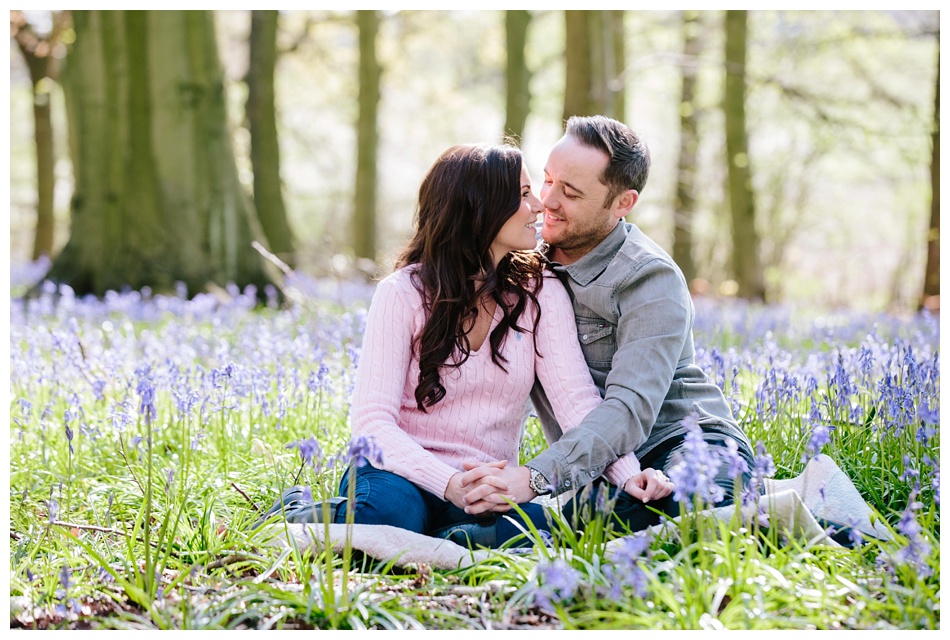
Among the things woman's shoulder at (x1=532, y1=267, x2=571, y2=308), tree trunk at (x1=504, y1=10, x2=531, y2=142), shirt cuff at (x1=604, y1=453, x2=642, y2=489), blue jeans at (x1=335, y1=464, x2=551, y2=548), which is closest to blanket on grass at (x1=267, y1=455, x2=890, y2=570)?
blue jeans at (x1=335, y1=464, x2=551, y2=548)

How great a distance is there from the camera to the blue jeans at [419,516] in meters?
2.91

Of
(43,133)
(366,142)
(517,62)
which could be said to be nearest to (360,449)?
(517,62)

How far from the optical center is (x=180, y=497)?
3156 mm

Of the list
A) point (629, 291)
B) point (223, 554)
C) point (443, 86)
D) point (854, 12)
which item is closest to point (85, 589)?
point (223, 554)

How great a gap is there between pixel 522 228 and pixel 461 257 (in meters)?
0.23

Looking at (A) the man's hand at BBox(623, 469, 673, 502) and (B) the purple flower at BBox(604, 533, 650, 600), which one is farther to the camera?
(A) the man's hand at BBox(623, 469, 673, 502)

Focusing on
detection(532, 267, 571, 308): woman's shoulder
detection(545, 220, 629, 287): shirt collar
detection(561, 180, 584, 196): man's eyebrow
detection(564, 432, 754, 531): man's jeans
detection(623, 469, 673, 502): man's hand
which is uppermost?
detection(561, 180, 584, 196): man's eyebrow

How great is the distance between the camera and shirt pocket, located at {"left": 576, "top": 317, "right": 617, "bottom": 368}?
335 cm

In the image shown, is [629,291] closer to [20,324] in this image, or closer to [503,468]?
[503,468]

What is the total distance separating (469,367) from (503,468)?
410 mm

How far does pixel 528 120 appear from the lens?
19.5 metres

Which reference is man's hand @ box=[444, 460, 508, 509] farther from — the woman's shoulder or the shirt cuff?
the woman's shoulder

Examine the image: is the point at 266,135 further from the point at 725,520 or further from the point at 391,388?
the point at 725,520

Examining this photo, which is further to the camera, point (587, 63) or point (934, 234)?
point (934, 234)
